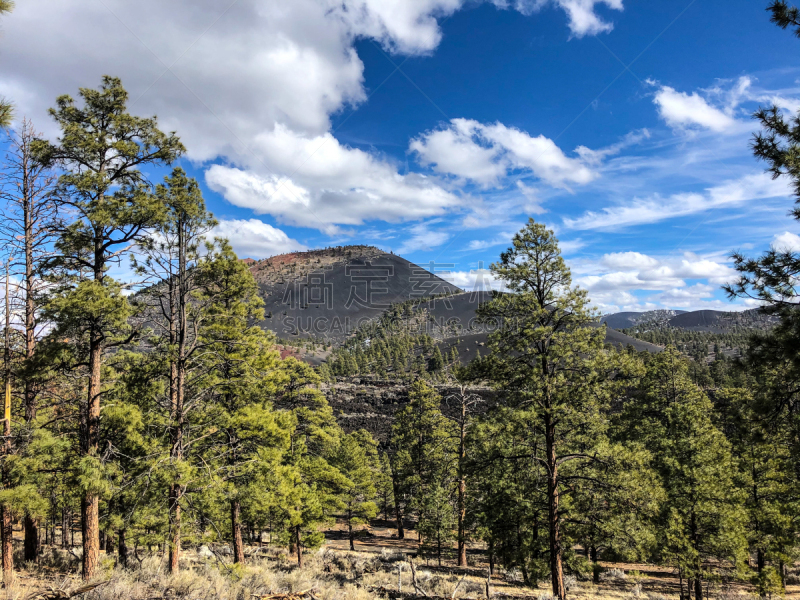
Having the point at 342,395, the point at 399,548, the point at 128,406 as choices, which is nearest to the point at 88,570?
the point at 128,406

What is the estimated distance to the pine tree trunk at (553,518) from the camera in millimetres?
9953

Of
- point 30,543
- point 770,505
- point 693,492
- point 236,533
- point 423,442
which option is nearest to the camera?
point 236,533

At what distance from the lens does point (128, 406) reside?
8883 millimetres

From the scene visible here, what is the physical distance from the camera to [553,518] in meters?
10.3

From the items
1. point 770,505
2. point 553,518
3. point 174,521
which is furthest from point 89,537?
point 770,505

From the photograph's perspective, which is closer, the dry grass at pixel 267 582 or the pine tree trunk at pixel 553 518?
the dry grass at pixel 267 582

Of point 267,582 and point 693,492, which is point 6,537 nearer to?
point 267,582

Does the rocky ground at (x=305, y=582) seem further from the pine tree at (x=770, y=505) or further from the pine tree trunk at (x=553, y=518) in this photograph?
the pine tree at (x=770, y=505)

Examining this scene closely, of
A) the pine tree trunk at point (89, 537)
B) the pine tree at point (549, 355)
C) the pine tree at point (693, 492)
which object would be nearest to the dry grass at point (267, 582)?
the pine tree trunk at point (89, 537)

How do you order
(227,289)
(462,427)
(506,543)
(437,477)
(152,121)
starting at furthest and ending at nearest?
(437,477) < (462,427) < (506,543) < (227,289) < (152,121)

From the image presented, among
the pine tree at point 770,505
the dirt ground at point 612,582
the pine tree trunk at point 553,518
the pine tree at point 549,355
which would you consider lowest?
the dirt ground at point 612,582

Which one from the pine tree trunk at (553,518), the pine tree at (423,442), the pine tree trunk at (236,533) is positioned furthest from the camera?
the pine tree at (423,442)

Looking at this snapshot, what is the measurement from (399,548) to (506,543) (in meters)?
18.2

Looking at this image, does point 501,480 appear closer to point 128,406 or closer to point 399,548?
point 128,406
